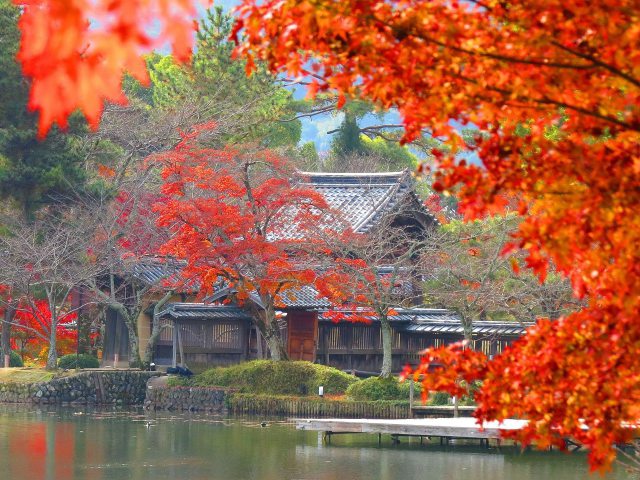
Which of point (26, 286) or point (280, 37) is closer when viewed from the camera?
point (280, 37)

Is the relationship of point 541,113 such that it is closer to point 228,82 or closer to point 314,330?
point 314,330

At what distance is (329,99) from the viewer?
40156 millimetres

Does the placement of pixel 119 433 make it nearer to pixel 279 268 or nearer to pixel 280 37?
pixel 279 268

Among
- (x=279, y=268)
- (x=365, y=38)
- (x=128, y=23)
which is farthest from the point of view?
(x=279, y=268)

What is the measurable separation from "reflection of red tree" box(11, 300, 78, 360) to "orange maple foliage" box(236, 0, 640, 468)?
2356 cm

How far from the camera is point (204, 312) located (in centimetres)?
2773

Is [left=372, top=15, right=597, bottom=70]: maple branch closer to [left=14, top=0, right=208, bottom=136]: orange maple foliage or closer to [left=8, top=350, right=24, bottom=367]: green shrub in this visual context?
[left=14, top=0, right=208, bottom=136]: orange maple foliage

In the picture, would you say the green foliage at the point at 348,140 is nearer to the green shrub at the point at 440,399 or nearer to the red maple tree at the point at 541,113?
the green shrub at the point at 440,399

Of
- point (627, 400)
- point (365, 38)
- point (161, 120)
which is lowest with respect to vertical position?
point (627, 400)

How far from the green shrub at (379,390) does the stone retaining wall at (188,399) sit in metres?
3.46

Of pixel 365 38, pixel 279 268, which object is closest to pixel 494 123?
pixel 365 38

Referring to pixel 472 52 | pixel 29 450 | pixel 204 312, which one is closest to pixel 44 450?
pixel 29 450

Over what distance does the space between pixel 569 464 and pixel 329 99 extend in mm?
24523

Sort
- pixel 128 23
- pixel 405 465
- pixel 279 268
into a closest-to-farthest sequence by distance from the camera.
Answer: pixel 128 23, pixel 405 465, pixel 279 268
